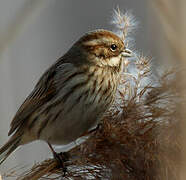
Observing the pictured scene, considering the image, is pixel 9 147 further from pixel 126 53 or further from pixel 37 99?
pixel 126 53

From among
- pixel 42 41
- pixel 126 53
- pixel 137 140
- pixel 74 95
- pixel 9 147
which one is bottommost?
pixel 9 147

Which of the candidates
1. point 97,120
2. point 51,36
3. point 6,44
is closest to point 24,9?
point 6,44

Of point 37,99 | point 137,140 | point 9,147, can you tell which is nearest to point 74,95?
point 37,99

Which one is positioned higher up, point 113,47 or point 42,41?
point 42,41

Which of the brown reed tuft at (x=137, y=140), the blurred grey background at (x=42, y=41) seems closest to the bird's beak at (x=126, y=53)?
the blurred grey background at (x=42, y=41)

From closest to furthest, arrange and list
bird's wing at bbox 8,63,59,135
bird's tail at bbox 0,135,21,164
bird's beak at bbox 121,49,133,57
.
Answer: bird's beak at bbox 121,49,133,57, bird's tail at bbox 0,135,21,164, bird's wing at bbox 8,63,59,135

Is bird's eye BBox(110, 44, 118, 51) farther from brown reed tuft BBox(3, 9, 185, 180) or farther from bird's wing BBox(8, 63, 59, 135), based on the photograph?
brown reed tuft BBox(3, 9, 185, 180)

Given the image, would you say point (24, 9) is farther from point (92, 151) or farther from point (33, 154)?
point (33, 154)

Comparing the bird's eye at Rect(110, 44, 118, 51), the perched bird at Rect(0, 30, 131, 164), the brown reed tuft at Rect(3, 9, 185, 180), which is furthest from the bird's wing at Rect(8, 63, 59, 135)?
the brown reed tuft at Rect(3, 9, 185, 180)
